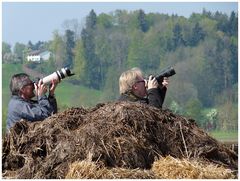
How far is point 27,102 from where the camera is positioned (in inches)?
362

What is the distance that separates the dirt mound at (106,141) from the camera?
824 centimetres

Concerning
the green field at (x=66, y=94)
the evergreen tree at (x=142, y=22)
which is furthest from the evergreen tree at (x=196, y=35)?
the green field at (x=66, y=94)

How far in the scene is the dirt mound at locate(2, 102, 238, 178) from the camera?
324 inches

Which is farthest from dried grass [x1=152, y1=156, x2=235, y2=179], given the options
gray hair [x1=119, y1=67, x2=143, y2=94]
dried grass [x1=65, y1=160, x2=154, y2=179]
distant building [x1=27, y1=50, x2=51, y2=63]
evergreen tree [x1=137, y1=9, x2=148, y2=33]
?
evergreen tree [x1=137, y1=9, x2=148, y2=33]

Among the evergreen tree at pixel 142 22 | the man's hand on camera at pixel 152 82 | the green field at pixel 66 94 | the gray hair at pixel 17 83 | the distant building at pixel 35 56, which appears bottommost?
the green field at pixel 66 94

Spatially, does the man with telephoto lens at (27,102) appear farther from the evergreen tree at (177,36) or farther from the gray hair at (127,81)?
the evergreen tree at (177,36)

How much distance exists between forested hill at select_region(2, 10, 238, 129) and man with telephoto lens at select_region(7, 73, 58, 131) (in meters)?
51.2

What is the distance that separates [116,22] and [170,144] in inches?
3315

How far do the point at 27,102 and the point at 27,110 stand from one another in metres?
0.12

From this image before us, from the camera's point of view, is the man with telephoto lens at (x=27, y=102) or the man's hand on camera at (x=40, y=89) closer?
the man with telephoto lens at (x=27, y=102)

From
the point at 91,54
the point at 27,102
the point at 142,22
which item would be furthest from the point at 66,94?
the point at 27,102

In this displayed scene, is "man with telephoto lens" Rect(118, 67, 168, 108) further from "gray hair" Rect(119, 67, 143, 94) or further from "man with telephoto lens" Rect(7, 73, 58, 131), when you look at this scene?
"man with telephoto lens" Rect(7, 73, 58, 131)

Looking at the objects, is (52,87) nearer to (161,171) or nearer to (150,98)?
(150,98)

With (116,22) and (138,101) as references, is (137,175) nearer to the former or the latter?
(138,101)
